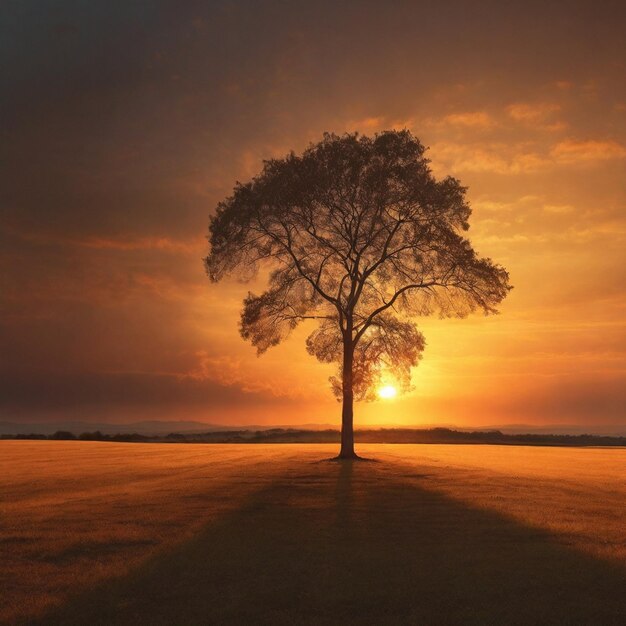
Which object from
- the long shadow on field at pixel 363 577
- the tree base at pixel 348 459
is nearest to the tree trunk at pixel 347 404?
the tree base at pixel 348 459

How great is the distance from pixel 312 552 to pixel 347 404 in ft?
74.8

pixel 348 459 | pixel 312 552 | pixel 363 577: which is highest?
pixel 348 459

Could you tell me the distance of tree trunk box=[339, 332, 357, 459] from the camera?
3578 cm

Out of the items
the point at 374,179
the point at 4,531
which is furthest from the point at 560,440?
the point at 4,531

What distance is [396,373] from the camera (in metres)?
37.7

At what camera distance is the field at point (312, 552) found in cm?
1029

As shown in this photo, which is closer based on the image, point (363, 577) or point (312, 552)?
point (363, 577)

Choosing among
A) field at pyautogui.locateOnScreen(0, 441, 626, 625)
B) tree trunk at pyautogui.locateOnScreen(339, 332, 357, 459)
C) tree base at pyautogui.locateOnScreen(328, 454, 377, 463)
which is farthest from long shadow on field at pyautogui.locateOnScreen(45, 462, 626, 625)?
tree trunk at pyautogui.locateOnScreen(339, 332, 357, 459)

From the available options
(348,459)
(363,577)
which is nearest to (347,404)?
(348,459)

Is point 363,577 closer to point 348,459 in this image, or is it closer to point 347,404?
point 348,459

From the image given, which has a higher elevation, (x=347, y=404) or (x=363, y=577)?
(x=347, y=404)

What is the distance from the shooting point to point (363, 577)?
11914mm

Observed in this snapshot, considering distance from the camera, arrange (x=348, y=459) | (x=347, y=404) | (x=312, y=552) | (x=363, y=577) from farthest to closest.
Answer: (x=347, y=404)
(x=348, y=459)
(x=312, y=552)
(x=363, y=577)

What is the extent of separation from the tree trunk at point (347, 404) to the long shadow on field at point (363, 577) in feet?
58.1
